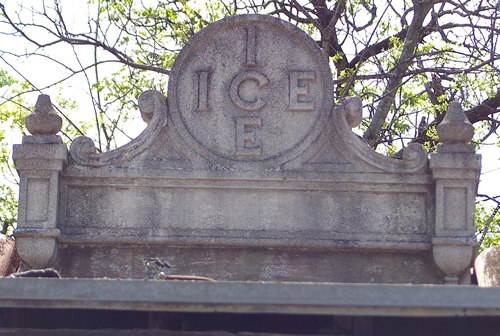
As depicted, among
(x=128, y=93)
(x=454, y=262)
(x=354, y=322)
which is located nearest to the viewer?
(x=354, y=322)

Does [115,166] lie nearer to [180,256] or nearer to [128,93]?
[180,256]

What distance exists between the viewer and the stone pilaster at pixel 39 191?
1055 cm

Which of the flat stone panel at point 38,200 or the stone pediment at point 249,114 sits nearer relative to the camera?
the flat stone panel at point 38,200

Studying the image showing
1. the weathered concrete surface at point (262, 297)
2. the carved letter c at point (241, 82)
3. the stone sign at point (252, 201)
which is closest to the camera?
the weathered concrete surface at point (262, 297)

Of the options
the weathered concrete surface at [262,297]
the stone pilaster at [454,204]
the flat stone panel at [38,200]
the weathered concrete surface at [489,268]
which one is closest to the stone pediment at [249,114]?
the stone pilaster at [454,204]

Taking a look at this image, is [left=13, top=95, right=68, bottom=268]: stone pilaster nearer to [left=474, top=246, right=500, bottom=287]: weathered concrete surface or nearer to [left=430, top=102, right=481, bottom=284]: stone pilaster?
[left=430, top=102, right=481, bottom=284]: stone pilaster

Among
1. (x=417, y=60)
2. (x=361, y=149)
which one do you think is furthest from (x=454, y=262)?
(x=417, y=60)

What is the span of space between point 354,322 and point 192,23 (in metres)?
13.5

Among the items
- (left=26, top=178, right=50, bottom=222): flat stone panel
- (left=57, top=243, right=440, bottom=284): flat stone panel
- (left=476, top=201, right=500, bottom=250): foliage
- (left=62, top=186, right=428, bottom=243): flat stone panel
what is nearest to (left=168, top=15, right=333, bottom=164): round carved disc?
(left=62, top=186, right=428, bottom=243): flat stone panel

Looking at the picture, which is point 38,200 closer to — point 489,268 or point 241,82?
point 241,82

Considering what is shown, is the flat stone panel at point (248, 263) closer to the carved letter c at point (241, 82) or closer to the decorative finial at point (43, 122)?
the decorative finial at point (43, 122)

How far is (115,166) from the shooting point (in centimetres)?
1076

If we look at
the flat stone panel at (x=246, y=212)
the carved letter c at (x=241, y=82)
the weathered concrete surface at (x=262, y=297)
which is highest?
the carved letter c at (x=241, y=82)

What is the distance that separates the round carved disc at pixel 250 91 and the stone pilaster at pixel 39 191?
1095 mm
